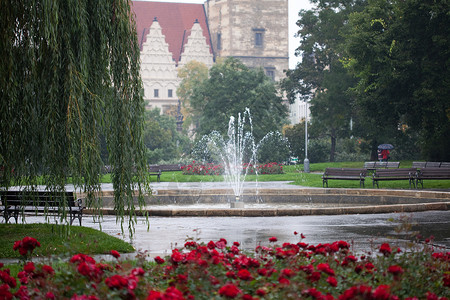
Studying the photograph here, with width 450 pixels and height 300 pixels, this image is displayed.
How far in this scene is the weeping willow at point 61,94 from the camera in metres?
9.12

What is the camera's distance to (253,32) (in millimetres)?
110750

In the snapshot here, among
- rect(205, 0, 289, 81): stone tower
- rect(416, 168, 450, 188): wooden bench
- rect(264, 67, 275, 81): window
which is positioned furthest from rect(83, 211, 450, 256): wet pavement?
rect(264, 67, 275, 81): window

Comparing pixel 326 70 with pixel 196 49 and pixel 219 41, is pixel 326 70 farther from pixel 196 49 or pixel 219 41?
pixel 219 41

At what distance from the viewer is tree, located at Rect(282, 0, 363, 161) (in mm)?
50594

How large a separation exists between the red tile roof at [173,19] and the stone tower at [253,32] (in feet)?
12.1

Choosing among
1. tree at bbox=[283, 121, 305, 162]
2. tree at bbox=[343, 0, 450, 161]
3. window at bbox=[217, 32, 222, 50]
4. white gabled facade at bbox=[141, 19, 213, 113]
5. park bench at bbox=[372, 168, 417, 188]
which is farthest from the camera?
window at bbox=[217, 32, 222, 50]

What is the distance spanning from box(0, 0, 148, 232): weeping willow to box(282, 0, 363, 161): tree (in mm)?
38952

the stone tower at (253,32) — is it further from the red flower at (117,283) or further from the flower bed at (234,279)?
the red flower at (117,283)

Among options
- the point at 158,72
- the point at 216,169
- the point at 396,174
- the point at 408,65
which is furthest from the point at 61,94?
the point at 158,72

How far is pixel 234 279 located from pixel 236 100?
48.2 m

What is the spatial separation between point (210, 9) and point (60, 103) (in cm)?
10763

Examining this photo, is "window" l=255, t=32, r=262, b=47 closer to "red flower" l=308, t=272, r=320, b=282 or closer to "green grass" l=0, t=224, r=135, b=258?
"green grass" l=0, t=224, r=135, b=258

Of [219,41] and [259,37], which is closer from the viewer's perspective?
[259,37]

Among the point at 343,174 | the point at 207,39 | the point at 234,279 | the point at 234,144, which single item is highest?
the point at 207,39
